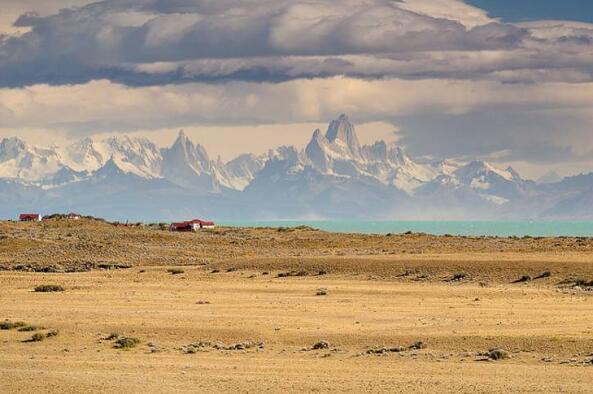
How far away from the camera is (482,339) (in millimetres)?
41000

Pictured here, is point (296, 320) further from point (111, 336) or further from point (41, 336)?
point (41, 336)

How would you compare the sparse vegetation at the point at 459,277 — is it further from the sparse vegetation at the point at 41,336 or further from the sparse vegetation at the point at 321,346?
the sparse vegetation at the point at 41,336

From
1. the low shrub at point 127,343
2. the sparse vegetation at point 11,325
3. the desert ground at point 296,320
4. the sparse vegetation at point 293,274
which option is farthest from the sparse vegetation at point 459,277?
the low shrub at point 127,343

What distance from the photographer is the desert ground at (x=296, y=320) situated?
1375 inches

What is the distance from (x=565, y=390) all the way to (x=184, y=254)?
6187 cm

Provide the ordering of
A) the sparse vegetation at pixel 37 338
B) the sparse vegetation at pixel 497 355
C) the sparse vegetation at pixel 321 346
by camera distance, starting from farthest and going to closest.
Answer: the sparse vegetation at pixel 37 338
the sparse vegetation at pixel 321 346
the sparse vegetation at pixel 497 355

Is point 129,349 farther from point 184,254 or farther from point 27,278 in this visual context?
point 184,254

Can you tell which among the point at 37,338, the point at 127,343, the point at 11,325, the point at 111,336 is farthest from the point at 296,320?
the point at 11,325

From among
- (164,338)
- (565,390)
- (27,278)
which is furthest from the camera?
(27,278)

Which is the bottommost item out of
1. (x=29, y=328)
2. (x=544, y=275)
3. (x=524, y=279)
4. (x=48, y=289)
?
(x=29, y=328)

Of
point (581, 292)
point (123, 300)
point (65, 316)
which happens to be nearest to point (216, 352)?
point (65, 316)

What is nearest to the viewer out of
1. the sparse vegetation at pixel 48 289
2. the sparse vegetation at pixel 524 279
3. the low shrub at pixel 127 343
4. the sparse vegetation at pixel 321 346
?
the sparse vegetation at pixel 321 346

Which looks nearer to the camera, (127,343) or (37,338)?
(127,343)

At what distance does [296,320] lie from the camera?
48.4m
